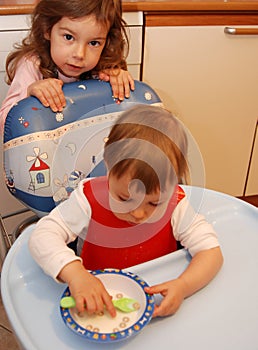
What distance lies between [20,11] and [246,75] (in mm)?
785

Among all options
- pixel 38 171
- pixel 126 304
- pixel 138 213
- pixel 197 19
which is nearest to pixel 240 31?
pixel 197 19

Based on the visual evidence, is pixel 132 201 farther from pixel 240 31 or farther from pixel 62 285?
pixel 240 31

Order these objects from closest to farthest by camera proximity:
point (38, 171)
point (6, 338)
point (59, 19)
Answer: point (38, 171)
point (59, 19)
point (6, 338)

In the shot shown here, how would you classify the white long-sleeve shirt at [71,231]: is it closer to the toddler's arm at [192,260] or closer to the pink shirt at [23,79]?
the toddler's arm at [192,260]

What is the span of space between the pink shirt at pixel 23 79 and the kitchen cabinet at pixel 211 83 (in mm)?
430

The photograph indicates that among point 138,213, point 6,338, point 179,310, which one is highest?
point 138,213

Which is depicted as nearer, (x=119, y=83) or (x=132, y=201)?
(x=132, y=201)

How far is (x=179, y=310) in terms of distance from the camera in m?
0.59

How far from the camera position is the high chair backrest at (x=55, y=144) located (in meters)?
0.83

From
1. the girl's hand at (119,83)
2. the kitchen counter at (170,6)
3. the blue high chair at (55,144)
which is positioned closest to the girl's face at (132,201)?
the blue high chair at (55,144)

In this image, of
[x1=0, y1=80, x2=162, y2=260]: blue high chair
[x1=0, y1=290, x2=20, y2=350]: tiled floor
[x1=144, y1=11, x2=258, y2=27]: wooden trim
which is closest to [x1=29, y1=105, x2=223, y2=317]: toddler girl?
[x1=0, y1=80, x2=162, y2=260]: blue high chair

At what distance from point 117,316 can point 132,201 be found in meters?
0.15

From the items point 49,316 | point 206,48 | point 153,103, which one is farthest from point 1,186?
point 49,316

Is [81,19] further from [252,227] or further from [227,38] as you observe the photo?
[227,38]
